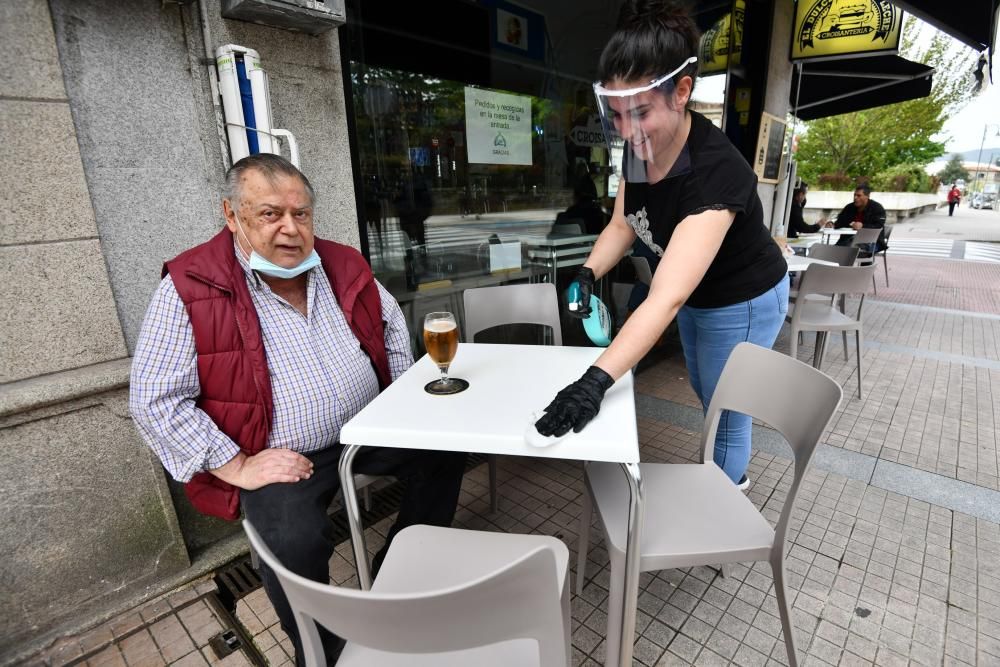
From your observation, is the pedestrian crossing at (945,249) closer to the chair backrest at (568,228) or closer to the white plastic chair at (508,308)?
the chair backrest at (568,228)

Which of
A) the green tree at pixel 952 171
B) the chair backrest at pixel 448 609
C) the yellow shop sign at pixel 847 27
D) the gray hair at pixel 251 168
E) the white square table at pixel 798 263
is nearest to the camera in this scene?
the chair backrest at pixel 448 609

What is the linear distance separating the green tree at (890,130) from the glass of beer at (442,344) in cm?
1612

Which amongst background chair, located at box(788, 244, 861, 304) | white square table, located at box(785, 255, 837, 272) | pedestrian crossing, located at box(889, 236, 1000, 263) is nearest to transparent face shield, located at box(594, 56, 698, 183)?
white square table, located at box(785, 255, 837, 272)

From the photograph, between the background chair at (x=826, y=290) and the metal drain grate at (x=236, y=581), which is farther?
the background chair at (x=826, y=290)

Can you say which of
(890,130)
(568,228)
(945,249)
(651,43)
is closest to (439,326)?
(651,43)

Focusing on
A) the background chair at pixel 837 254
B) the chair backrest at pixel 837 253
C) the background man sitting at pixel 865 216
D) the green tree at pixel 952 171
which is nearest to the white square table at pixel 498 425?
the background chair at pixel 837 254

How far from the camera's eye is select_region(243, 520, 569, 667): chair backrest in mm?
604

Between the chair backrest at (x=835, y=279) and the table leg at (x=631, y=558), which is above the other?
the chair backrest at (x=835, y=279)

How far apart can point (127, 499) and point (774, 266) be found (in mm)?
2503

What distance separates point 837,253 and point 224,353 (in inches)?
194

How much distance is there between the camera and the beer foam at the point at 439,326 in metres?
1.37

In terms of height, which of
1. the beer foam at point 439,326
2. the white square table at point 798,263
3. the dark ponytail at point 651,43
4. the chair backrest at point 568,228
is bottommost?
the white square table at point 798,263

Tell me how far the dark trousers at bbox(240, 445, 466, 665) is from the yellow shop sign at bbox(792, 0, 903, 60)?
5886mm

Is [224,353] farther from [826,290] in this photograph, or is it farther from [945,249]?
[945,249]
